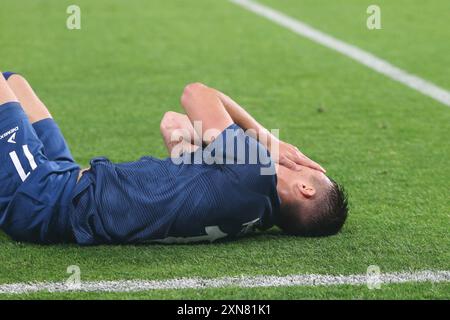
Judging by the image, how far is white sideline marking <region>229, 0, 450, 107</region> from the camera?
8055 millimetres

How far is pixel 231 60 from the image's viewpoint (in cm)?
940

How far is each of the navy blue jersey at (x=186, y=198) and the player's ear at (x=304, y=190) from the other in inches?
4.0

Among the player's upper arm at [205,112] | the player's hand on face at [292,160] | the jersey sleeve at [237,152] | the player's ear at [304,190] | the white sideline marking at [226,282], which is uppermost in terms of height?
the player's upper arm at [205,112]

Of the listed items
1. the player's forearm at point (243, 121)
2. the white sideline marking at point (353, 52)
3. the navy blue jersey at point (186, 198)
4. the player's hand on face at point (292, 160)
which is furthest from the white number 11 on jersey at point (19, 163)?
the white sideline marking at point (353, 52)

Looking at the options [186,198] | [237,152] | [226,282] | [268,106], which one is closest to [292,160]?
[237,152]

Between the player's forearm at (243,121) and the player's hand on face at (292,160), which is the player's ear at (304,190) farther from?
the player's forearm at (243,121)

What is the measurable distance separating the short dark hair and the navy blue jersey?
0.09 metres

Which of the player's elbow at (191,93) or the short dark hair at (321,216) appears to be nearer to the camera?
the short dark hair at (321,216)

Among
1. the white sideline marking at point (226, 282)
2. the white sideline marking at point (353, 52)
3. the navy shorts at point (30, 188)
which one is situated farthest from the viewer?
the white sideline marking at point (353, 52)

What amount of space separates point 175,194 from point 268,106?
3.28 m

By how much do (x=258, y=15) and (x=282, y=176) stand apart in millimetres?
7726

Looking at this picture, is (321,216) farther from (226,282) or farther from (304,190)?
(226,282)

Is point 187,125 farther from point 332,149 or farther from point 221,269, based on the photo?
point 332,149

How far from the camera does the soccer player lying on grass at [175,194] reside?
4.38 metres
